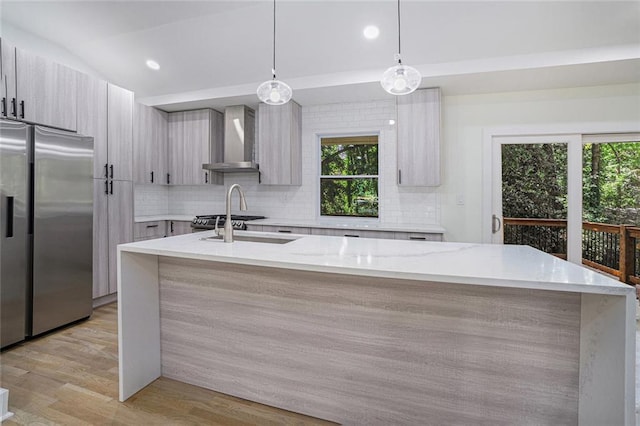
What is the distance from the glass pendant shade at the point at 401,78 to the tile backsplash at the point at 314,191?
211cm

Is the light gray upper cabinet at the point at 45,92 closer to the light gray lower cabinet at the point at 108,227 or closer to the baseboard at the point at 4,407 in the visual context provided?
the light gray lower cabinet at the point at 108,227

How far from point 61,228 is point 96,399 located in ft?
5.66

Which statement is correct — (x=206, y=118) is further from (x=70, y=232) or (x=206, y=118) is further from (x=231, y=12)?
(x=70, y=232)

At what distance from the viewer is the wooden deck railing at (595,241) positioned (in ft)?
12.1

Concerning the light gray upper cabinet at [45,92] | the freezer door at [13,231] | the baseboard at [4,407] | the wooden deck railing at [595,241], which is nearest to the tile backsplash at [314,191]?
the wooden deck railing at [595,241]

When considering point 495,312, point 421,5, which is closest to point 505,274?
point 495,312

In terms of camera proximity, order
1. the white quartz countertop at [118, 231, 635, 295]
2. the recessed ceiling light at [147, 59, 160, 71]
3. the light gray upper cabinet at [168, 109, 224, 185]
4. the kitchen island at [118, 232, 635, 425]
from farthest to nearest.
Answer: the light gray upper cabinet at [168, 109, 224, 185] → the recessed ceiling light at [147, 59, 160, 71] → the kitchen island at [118, 232, 635, 425] → the white quartz countertop at [118, 231, 635, 295]

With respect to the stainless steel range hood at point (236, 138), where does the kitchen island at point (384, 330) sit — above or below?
Result: below

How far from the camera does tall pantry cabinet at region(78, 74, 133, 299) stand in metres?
3.52

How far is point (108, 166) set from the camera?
3.68 meters

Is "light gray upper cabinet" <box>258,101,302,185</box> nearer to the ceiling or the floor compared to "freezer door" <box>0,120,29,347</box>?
nearer to the ceiling

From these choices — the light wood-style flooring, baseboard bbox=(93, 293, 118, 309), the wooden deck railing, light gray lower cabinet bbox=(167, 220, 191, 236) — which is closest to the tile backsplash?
light gray lower cabinet bbox=(167, 220, 191, 236)

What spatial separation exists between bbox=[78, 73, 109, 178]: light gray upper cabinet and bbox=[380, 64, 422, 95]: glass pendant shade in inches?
124

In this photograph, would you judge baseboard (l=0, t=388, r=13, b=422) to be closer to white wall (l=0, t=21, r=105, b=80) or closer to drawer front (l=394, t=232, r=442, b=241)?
drawer front (l=394, t=232, r=442, b=241)
